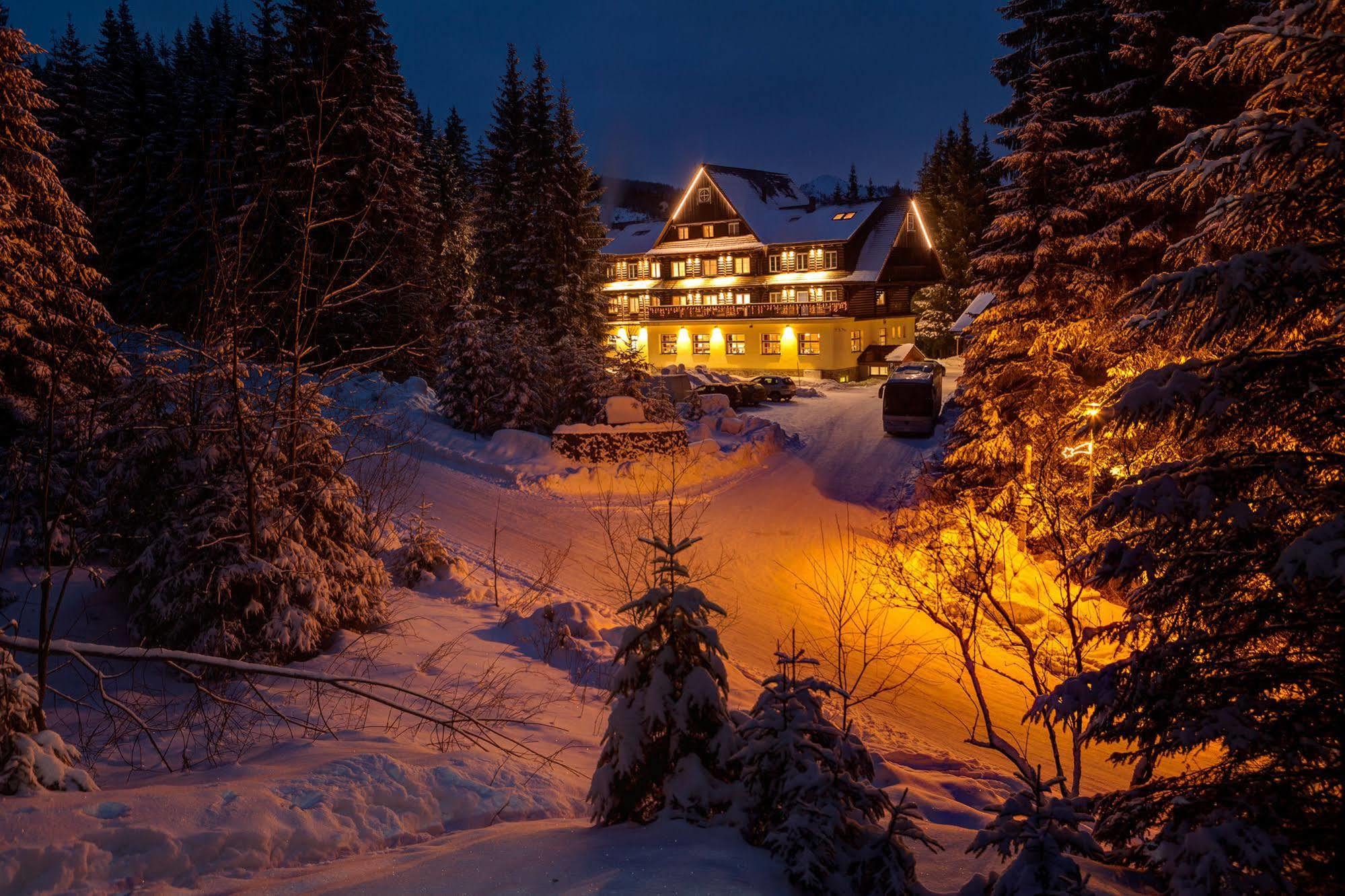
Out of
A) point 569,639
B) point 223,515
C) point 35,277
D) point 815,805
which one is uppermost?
point 35,277

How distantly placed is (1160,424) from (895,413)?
→ 23354 millimetres

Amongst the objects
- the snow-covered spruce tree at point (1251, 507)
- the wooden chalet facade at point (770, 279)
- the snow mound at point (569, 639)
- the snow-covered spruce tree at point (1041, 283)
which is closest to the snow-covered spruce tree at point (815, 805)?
the snow-covered spruce tree at point (1251, 507)

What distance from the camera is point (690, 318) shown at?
175 feet

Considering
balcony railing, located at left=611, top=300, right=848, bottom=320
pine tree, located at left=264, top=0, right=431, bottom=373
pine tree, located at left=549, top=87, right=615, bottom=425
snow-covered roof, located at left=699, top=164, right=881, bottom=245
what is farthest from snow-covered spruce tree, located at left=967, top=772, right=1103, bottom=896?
snow-covered roof, located at left=699, top=164, right=881, bottom=245

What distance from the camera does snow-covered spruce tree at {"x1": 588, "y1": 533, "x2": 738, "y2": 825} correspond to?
481cm

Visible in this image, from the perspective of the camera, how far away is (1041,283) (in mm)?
16953

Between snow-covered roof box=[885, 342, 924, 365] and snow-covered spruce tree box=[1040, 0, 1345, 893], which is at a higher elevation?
snow-covered roof box=[885, 342, 924, 365]

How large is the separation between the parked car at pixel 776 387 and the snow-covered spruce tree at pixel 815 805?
3289 centimetres

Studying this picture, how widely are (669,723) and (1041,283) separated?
15473 millimetres

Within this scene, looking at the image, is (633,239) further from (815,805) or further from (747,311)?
(815,805)

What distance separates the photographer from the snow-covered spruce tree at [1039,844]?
3.65 metres

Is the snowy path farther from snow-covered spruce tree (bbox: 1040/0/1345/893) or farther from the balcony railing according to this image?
the balcony railing

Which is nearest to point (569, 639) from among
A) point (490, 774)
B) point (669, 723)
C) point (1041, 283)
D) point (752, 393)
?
point (490, 774)

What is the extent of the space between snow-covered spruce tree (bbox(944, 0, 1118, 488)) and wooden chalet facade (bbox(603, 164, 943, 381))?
28.7 metres
